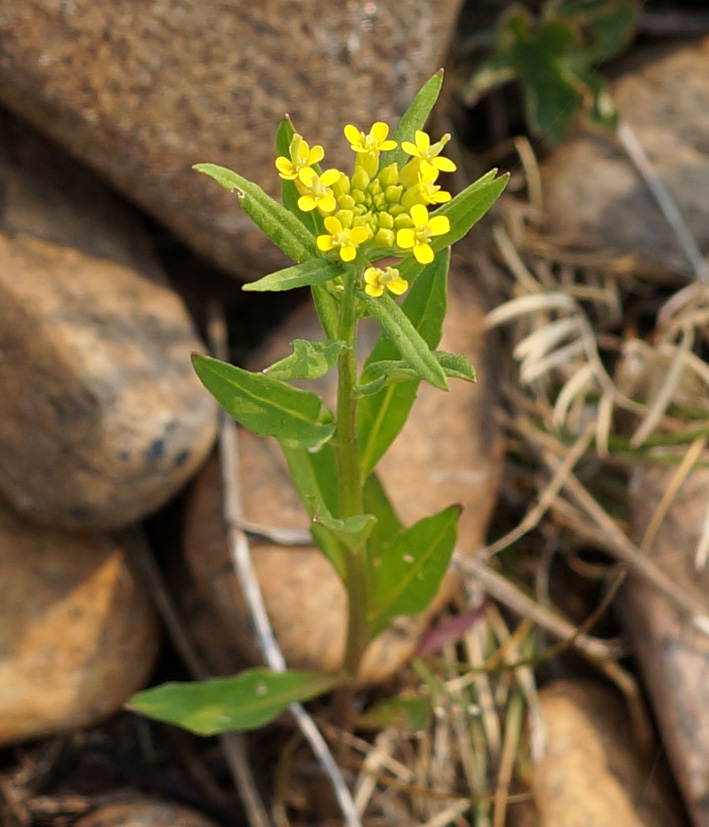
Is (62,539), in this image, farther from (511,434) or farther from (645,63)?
(645,63)

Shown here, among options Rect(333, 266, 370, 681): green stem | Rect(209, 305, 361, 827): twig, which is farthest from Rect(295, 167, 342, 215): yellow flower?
Rect(209, 305, 361, 827): twig

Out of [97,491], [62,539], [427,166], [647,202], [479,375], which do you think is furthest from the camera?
[647,202]

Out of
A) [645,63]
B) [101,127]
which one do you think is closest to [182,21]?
[101,127]

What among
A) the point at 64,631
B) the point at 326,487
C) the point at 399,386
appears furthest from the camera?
the point at 64,631

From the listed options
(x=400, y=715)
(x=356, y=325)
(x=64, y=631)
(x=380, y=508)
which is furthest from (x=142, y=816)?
(x=356, y=325)

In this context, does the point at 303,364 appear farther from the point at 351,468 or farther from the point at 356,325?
the point at 351,468

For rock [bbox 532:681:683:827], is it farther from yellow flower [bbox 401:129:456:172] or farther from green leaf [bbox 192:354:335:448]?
yellow flower [bbox 401:129:456:172]

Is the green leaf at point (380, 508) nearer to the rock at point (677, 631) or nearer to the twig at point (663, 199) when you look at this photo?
the rock at point (677, 631)
